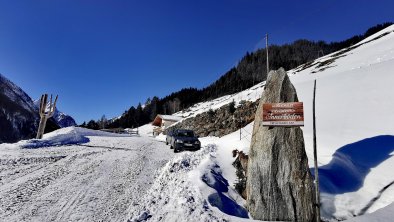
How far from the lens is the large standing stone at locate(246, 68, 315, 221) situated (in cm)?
759

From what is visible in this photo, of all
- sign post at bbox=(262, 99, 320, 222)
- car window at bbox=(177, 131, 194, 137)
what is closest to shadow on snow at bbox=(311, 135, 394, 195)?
sign post at bbox=(262, 99, 320, 222)

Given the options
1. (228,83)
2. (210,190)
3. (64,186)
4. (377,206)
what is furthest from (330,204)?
(228,83)

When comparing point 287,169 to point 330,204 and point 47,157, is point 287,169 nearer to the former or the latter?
point 330,204

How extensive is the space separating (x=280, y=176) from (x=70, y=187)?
281 inches

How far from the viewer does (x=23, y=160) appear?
1417cm

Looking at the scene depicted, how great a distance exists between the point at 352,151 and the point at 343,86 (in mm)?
14923

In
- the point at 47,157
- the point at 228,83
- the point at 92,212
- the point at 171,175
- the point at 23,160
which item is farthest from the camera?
the point at 228,83

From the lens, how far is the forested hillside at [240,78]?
143 m

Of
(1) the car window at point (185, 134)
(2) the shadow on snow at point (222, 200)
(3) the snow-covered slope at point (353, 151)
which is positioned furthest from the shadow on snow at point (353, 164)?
(1) the car window at point (185, 134)

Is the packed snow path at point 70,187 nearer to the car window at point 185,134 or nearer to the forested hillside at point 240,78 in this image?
the car window at point 185,134

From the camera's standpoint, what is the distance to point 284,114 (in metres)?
8.28

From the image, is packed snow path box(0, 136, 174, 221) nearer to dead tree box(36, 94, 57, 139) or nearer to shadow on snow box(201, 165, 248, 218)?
shadow on snow box(201, 165, 248, 218)

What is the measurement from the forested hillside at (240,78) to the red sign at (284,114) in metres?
125

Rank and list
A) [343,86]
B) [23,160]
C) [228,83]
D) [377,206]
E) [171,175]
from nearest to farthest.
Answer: [377,206], [171,175], [23,160], [343,86], [228,83]
